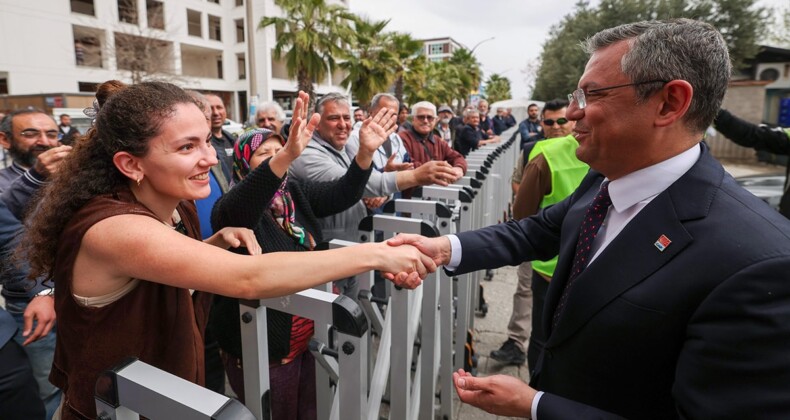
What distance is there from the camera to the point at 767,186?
6285mm

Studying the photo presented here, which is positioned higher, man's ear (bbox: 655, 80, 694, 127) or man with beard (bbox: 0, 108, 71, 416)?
man's ear (bbox: 655, 80, 694, 127)

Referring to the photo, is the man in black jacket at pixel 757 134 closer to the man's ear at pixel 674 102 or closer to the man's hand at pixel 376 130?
the man's hand at pixel 376 130

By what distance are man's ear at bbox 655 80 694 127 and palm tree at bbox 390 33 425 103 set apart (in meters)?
18.0

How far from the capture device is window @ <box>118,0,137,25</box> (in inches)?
928

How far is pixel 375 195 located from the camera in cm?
320

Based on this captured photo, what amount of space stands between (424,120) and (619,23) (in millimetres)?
24706

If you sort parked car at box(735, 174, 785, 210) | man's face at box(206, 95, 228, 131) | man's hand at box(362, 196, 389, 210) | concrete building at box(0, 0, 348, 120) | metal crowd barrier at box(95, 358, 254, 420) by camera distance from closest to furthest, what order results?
metal crowd barrier at box(95, 358, 254, 420), man's hand at box(362, 196, 389, 210), man's face at box(206, 95, 228, 131), parked car at box(735, 174, 785, 210), concrete building at box(0, 0, 348, 120)

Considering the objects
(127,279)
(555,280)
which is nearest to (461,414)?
(555,280)

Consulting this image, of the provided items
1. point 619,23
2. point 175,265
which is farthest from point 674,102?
point 619,23

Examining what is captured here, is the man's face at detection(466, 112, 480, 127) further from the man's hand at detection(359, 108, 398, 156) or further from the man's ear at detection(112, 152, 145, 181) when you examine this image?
the man's ear at detection(112, 152, 145, 181)

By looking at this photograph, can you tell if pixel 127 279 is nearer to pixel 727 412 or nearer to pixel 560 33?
pixel 727 412

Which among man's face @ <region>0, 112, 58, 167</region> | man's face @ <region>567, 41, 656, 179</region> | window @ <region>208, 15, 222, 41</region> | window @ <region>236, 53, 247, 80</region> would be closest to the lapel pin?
man's face @ <region>567, 41, 656, 179</region>

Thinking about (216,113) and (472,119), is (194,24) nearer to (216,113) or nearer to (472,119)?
(472,119)

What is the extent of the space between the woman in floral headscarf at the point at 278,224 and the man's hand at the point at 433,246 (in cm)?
63
